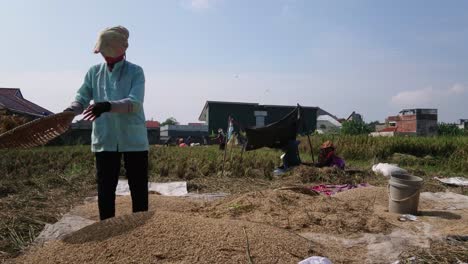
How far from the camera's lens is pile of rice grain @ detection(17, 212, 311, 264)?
86.6 inches

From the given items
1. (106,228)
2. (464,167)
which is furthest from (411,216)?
(464,167)

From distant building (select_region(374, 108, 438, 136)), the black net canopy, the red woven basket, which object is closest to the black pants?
the red woven basket

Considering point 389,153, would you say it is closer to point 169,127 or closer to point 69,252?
point 69,252

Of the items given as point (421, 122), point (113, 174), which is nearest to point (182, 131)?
point (421, 122)

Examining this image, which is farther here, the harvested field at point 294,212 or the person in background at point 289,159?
the person in background at point 289,159

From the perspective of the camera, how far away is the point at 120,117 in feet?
9.23

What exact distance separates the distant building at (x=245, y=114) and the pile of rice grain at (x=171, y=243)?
32609 mm

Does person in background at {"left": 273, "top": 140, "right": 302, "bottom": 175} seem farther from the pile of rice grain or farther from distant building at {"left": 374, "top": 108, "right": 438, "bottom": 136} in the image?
distant building at {"left": 374, "top": 108, "right": 438, "bottom": 136}

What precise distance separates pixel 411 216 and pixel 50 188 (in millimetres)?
4528

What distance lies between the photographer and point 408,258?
8.34ft

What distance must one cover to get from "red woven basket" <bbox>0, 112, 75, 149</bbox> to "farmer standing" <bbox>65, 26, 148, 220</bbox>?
10 cm

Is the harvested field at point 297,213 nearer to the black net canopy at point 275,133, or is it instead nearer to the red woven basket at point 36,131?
the red woven basket at point 36,131

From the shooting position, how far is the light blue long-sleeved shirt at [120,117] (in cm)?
281

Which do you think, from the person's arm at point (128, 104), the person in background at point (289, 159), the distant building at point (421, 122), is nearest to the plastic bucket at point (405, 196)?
the person's arm at point (128, 104)
